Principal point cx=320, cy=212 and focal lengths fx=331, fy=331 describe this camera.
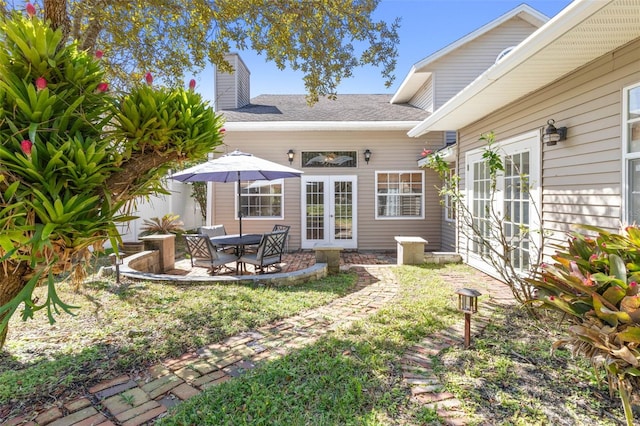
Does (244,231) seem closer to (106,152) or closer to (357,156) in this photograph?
(357,156)

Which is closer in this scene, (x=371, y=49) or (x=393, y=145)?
(x=371, y=49)

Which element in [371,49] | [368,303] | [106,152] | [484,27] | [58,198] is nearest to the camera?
[58,198]

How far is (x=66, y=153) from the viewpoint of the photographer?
1742mm

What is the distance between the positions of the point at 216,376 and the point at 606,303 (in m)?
2.79

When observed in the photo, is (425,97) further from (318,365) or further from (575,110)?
(318,365)

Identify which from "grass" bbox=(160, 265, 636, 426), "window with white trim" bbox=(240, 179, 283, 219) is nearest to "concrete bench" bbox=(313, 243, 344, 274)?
"grass" bbox=(160, 265, 636, 426)

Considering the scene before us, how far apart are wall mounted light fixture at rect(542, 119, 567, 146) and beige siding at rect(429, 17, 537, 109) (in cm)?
546

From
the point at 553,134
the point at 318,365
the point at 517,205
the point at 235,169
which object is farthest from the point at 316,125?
the point at 318,365

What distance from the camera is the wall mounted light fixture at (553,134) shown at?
450 cm

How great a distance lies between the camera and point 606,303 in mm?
1954

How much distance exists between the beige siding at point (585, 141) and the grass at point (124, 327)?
11.2 feet

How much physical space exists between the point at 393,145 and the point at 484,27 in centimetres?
419

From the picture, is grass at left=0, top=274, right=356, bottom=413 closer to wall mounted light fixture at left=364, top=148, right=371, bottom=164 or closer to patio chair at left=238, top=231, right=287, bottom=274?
patio chair at left=238, top=231, right=287, bottom=274

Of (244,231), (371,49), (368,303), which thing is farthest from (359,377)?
(244,231)
